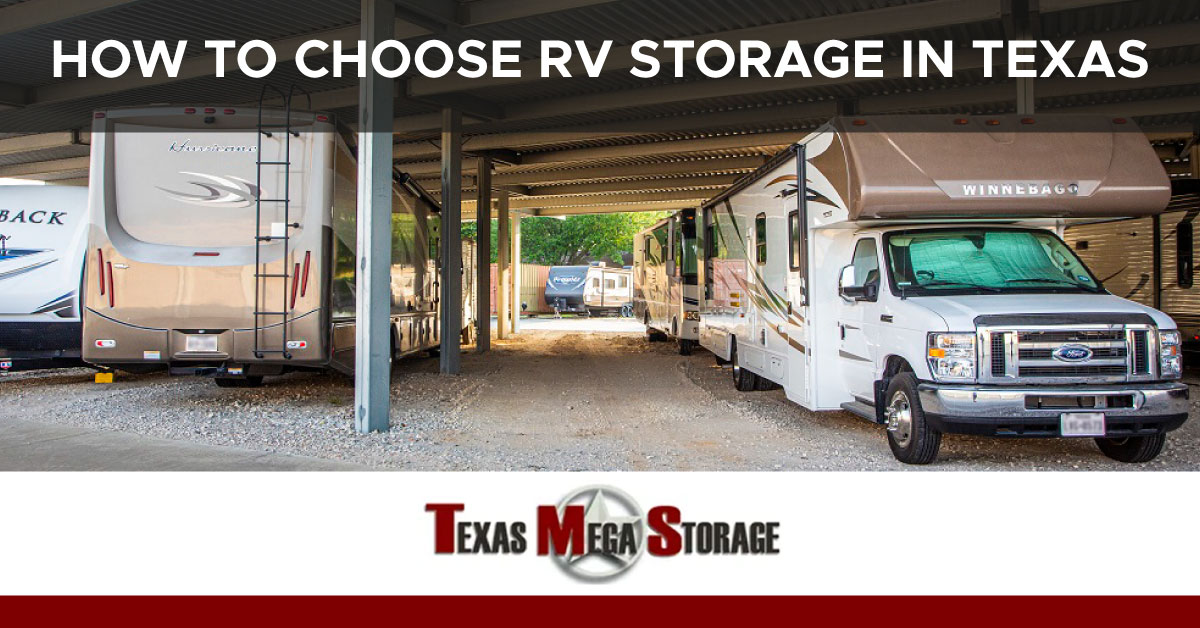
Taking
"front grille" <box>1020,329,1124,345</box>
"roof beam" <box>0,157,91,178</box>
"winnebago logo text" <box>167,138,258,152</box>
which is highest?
"roof beam" <box>0,157,91,178</box>

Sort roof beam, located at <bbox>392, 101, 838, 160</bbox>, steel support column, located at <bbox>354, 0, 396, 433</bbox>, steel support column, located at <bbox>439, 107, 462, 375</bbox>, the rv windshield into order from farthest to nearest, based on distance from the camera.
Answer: roof beam, located at <bbox>392, 101, 838, 160</bbox> < steel support column, located at <bbox>439, 107, 462, 375</bbox> < steel support column, located at <bbox>354, 0, 396, 433</bbox> < the rv windshield

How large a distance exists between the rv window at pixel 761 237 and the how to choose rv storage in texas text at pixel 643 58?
8.07 feet

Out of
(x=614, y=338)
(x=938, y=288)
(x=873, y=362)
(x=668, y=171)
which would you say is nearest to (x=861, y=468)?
(x=873, y=362)

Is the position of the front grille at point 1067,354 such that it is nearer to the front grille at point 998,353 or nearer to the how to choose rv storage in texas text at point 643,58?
the front grille at point 998,353

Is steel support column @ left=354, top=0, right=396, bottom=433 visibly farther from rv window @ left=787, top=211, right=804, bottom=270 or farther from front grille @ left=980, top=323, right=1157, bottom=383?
front grille @ left=980, top=323, right=1157, bottom=383

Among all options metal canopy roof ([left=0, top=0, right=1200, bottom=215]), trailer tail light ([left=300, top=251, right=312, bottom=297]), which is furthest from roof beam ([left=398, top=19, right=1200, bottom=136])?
trailer tail light ([left=300, top=251, right=312, bottom=297])

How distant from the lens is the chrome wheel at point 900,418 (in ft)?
23.5

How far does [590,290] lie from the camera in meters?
39.2

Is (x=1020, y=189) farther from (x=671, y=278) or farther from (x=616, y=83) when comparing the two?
(x=671, y=278)

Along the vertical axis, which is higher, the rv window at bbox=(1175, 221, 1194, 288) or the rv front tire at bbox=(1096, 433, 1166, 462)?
the rv window at bbox=(1175, 221, 1194, 288)

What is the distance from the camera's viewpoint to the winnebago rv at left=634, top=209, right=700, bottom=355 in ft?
58.1

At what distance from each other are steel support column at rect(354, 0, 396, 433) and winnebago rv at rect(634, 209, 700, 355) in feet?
28.9

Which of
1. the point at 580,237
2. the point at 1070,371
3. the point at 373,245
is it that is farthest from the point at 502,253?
the point at 580,237

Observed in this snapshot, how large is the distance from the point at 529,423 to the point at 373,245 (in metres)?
2.53
